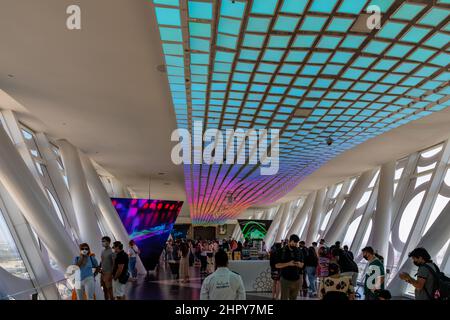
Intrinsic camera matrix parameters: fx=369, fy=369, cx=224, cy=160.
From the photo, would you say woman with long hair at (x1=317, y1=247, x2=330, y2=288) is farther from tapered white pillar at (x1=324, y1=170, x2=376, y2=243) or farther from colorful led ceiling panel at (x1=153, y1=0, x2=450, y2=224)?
tapered white pillar at (x1=324, y1=170, x2=376, y2=243)

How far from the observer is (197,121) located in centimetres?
1085

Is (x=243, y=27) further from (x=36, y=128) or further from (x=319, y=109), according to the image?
(x=36, y=128)

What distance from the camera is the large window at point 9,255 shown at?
31.0 ft

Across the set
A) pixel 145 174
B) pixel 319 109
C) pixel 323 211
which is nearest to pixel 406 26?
pixel 319 109

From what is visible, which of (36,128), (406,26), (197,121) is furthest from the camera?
(36,128)

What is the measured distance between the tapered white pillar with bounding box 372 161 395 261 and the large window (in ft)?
45.8

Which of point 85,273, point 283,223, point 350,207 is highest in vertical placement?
point 350,207

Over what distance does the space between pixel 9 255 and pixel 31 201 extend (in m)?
1.58

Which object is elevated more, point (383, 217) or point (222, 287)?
point (383, 217)

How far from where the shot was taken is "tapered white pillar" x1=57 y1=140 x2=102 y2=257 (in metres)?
14.8

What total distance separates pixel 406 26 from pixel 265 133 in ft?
22.2

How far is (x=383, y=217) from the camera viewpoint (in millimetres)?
16969

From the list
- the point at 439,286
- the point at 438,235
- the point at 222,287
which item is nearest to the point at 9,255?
the point at 222,287

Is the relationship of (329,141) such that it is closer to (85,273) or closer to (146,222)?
(85,273)
